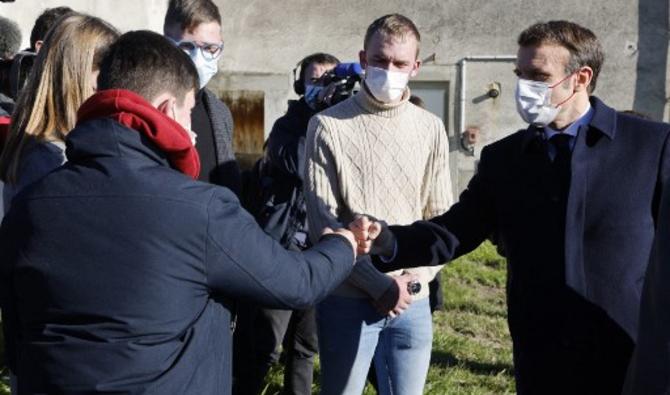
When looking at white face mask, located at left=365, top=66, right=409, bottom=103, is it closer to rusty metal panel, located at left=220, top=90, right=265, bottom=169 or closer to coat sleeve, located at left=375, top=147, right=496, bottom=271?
coat sleeve, located at left=375, top=147, right=496, bottom=271

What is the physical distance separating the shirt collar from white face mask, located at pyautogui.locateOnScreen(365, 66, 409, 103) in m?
0.81

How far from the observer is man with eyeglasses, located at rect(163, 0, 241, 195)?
350cm

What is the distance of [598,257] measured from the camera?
282 cm

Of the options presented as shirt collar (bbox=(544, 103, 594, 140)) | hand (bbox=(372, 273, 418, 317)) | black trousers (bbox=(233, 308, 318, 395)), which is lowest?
black trousers (bbox=(233, 308, 318, 395))

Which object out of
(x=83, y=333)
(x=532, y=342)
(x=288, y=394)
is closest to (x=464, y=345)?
(x=288, y=394)

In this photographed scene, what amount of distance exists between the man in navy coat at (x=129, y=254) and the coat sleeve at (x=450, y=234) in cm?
101

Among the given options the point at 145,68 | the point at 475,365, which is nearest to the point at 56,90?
the point at 145,68

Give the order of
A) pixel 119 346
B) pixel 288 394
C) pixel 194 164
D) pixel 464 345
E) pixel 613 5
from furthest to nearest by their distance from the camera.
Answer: pixel 613 5 → pixel 464 345 → pixel 288 394 → pixel 194 164 → pixel 119 346

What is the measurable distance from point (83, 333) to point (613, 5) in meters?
12.2

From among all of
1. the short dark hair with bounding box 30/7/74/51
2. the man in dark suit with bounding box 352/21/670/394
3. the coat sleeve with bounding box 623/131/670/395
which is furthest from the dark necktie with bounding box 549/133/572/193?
the short dark hair with bounding box 30/7/74/51

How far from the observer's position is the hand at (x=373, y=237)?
3.16 m

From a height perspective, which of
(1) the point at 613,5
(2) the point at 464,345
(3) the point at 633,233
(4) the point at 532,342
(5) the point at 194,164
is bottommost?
(2) the point at 464,345

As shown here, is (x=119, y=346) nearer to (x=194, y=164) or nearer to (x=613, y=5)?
(x=194, y=164)

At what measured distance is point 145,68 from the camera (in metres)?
2.33
